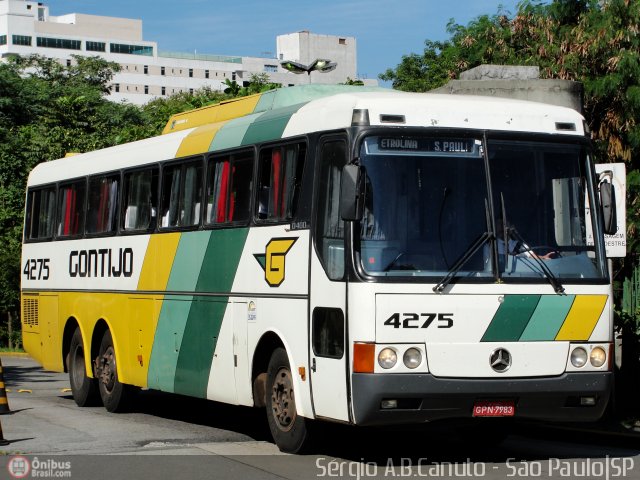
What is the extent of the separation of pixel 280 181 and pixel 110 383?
18.7ft

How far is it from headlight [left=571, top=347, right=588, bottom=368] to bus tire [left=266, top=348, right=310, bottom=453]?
8.29ft

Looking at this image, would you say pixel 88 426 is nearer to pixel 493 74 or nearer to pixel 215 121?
pixel 215 121

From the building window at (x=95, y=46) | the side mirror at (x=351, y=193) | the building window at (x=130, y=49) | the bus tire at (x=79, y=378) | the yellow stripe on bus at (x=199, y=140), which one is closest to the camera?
the side mirror at (x=351, y=193)

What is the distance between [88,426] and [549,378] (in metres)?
6.14

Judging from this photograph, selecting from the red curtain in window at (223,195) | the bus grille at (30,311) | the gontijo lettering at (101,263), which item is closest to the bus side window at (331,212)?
the red curtain in window at (223,195)

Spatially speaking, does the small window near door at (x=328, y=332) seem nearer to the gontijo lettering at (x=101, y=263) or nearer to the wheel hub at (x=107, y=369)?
the gontijo lettering at (x=101, y=263)

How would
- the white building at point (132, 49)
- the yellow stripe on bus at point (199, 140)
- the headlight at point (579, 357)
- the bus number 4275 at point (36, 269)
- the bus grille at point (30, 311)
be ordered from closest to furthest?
the headlight at point (579, 357), the yellow stripe on bus at point (199, 140), the bus number 4275 at point (36, 269), the bus grille at point (30, 311), the white building at point (132, 49)

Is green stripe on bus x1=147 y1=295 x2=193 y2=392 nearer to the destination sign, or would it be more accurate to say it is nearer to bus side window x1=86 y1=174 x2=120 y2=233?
bus side window x1=86 y1=174 x2=120 y2=233

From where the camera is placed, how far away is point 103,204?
18062 mm

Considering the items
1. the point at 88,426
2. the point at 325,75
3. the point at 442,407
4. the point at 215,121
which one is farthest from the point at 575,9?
the point at 325,75

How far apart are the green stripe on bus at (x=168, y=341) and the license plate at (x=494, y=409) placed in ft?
15.2

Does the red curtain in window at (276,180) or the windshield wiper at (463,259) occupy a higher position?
the red curtain in window at (276,180)

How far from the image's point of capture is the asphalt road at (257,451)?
37.5 ft

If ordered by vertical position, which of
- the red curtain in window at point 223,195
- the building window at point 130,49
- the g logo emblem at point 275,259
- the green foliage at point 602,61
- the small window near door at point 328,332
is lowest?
the small window near door at point 328,332
